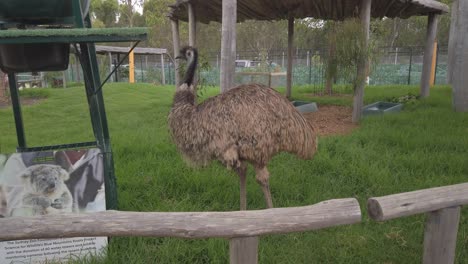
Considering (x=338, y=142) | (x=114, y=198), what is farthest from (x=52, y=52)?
(x=338, y=142)

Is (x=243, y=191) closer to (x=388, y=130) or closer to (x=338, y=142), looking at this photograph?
(x=338, y=142)

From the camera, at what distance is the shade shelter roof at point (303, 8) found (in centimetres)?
604

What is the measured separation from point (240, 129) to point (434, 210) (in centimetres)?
103

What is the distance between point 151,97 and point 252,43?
25.5 m

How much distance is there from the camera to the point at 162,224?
1573mm

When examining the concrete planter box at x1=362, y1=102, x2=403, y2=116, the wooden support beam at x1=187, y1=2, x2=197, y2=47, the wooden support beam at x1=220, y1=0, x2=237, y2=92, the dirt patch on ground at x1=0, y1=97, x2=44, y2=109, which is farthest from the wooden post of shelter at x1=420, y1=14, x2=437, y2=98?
the dirt patch on ground at x1=0, y1=97, x2=44, y2=109

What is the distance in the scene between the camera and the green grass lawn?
2482mm

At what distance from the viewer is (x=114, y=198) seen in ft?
8.84

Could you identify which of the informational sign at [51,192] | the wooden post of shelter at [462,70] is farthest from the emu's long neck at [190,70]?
the wooden post of shelter at [462,70]

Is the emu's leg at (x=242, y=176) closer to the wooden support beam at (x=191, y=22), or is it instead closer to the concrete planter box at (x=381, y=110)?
the wooden support beam at (x=191, y=22)

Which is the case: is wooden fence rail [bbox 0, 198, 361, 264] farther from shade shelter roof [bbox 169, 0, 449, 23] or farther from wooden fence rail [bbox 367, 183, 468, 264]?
shade shelter roof [bbox 169, 0, 449, 23]

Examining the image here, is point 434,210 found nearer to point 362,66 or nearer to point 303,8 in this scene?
point 362,66

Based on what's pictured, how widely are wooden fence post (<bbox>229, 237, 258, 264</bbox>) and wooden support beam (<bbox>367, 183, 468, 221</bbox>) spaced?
1.98 ft

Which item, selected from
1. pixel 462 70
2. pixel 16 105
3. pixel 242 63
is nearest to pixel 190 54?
pixel 16 105
